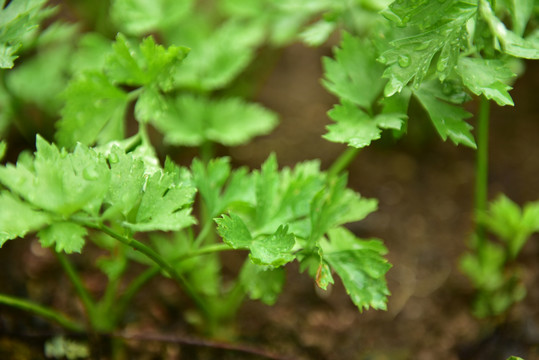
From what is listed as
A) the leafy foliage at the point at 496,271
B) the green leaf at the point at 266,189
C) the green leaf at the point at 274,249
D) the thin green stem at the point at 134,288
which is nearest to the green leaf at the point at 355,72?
the green leaf at the point at 266,189

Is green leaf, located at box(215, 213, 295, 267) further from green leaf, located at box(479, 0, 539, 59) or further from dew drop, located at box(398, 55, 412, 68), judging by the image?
green leaf, located at box(479, 0, 539, 59)

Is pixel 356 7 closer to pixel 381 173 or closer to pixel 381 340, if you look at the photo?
pixel 381 173

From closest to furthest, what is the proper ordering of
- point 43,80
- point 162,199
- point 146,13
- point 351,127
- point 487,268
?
point 162,199, point 351,127, point 487,268, point 146,13, point 43,80

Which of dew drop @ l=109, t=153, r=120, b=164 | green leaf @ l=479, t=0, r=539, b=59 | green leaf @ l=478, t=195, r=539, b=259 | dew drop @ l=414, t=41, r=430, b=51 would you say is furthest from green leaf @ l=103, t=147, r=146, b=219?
green leaf @ l=478, t=195, r=539, b=259

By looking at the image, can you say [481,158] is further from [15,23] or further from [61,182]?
[15,23]

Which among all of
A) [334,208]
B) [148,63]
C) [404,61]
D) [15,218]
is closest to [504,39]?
[404,61]

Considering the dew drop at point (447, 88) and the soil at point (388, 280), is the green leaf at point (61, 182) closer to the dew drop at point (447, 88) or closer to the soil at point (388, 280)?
the soil at point (388, 280)

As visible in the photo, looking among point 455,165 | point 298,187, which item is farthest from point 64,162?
point 455,165
